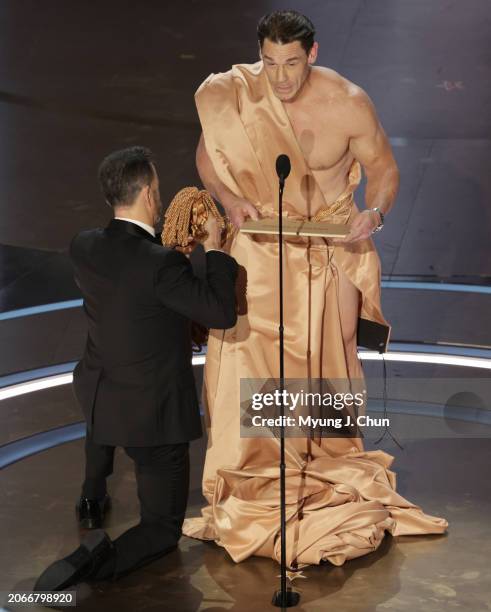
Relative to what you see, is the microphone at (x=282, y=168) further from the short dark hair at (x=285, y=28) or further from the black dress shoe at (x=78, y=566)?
the black dress shoe at (x=78, y=566)

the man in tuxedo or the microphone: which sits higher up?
the microphone

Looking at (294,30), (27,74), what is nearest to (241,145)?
(294,30)

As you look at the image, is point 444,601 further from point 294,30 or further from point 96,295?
point 294,30

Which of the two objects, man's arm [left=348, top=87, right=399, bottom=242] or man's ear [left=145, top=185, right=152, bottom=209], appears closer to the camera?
man's ear [left=145, top=185, right=152, bottom=209]

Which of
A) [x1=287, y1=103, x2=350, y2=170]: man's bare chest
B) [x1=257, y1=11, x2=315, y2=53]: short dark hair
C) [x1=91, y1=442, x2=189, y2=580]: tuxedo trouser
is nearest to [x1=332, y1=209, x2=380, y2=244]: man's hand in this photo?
[x1=287, y1=103, x2=350, y2=170]: man's bare chest

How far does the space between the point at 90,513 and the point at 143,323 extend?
0.97m

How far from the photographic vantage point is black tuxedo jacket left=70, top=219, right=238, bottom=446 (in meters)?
4.29

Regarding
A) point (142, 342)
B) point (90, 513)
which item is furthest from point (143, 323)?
point (90, 513)

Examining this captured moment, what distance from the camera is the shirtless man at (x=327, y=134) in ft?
15.1

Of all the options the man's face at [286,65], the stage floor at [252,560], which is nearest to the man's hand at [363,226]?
the man's face at [286,65]

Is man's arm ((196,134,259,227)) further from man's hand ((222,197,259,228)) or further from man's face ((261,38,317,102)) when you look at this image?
man's face ((261,38,317,102))

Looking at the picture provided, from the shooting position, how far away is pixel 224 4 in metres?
13.3

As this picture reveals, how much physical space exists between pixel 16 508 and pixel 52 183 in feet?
16.5

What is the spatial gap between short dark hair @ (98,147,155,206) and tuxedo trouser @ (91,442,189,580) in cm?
91
